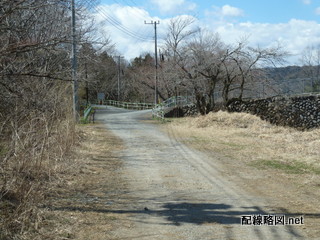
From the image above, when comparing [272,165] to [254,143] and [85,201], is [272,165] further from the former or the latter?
[85,201]

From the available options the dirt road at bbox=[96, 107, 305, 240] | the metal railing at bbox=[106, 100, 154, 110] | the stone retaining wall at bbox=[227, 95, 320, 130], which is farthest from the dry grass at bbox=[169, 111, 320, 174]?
the metal railing at bbox=[106, 100, 154, 110]

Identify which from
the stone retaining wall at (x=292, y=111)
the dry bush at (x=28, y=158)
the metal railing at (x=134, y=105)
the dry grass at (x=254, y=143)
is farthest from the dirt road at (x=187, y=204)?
the metal railing at (x=134, y=105)

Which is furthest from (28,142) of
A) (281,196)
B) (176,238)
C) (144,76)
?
(144,76)

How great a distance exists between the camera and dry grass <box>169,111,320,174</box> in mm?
10117

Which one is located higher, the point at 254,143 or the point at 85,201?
the point at 254,143

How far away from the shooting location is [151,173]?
9094mm

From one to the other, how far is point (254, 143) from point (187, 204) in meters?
8.27

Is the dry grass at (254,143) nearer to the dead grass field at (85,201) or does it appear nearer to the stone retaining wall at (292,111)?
the dead grass field at (85,201)

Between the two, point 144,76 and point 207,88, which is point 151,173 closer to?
point 207,88

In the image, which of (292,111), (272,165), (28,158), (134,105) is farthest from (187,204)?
(134,105)

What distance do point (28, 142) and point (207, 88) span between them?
71.6 feet

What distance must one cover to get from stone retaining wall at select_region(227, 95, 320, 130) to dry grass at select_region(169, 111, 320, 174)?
5096 mm

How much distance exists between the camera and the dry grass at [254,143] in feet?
33.2

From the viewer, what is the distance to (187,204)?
21.0 ft
